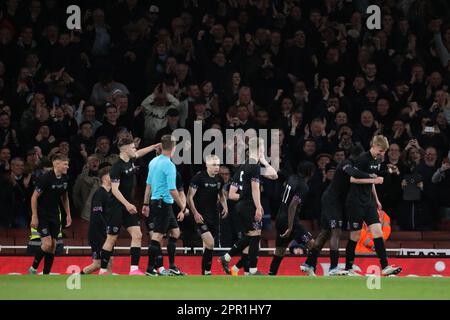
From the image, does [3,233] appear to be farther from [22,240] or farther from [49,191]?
[49,191]

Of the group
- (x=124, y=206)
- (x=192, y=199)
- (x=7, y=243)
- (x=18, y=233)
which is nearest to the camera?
(x=124, y=206)

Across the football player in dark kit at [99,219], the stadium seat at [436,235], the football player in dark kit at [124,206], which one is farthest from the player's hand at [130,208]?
the stadium seat at [436,235]

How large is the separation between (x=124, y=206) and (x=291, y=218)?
2776 millimetres

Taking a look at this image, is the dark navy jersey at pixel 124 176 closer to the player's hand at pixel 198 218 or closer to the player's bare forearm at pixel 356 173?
the player's hand at pixel 198 218

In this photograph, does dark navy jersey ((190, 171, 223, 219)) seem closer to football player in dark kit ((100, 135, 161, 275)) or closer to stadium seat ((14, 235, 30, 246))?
football player in dark kit ((100, 135, 161, 275))

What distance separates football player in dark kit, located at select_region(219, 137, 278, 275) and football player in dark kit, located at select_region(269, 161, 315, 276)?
0.45 metres

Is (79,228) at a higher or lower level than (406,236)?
higher

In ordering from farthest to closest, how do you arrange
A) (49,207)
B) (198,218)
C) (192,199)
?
(192,199), (198,218), (49,207)

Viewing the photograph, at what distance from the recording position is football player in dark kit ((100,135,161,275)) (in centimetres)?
1902

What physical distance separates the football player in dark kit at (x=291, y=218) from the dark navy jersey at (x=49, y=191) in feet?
11.9

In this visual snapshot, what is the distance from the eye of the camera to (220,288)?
15984 mm

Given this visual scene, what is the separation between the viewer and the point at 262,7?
2630 centimetres

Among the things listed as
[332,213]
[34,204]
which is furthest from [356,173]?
[34,204]

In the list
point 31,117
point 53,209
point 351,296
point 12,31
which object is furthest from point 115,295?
point 12,31
